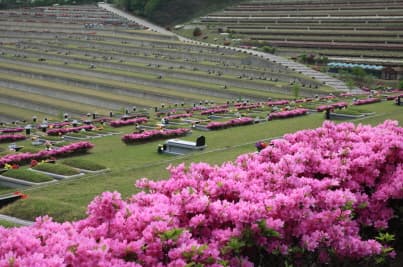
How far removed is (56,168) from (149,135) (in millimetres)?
6667

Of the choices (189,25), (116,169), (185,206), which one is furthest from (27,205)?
(189,25)

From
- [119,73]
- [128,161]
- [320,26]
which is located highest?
[320,26]

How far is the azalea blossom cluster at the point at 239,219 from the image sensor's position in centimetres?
441

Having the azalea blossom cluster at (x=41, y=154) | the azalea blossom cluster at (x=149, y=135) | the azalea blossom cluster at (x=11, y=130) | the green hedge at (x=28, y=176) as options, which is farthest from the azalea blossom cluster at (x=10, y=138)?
the green hedge at (x=28, y=176)

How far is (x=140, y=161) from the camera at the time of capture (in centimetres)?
1578

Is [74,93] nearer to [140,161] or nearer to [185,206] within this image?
[140,161]

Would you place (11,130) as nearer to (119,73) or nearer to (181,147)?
(181,147)

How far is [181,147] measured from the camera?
17156 mm

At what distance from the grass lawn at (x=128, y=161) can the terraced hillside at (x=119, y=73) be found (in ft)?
53.3

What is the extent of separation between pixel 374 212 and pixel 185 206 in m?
2.41

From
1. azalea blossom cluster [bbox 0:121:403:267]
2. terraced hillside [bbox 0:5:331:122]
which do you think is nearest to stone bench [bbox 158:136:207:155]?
azalea blossom cluster [bbox 0:121:403:267]

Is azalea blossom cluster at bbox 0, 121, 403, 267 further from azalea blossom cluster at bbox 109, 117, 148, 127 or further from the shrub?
the shrub

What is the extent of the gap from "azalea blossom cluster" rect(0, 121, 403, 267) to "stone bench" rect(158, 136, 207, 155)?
31.9 ft

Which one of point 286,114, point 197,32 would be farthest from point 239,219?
point 197,32
